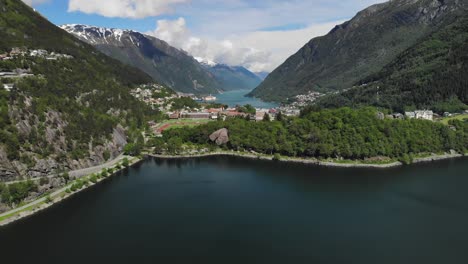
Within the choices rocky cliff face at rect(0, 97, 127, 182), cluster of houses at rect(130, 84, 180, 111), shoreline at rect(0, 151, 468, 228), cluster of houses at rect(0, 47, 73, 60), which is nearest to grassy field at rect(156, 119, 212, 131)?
cluster of houses at rect(130, 84, 180, 111)

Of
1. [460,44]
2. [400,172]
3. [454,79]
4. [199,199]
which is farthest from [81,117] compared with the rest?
[460,44]

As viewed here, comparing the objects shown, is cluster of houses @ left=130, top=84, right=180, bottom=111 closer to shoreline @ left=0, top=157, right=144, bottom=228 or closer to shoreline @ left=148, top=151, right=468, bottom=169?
shoreline @ left=148, top=151, right=468, bottom=169

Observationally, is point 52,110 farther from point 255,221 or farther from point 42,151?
point 255,221

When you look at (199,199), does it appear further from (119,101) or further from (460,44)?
(460,44)

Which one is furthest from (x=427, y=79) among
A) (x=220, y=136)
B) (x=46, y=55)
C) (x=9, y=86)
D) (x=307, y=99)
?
(x=9, y=86)

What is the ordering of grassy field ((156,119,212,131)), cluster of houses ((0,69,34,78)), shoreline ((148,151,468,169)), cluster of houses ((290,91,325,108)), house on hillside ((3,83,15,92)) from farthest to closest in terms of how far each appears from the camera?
1. cluster of houses ((290,91,325,108))
2. grassy field ((156,119,212,131))
3. cluster of houses ((0,69,34,78))
4. shoreline ((148,151,468,169))
5. house on hillside ((3,83,15,92))

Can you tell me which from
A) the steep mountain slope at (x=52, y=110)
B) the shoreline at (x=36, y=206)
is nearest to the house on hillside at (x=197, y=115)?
the steep mountain slope at (x=52, y=110)

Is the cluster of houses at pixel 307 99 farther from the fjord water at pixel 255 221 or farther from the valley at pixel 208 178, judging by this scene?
the fjord water at pixel 255 221
